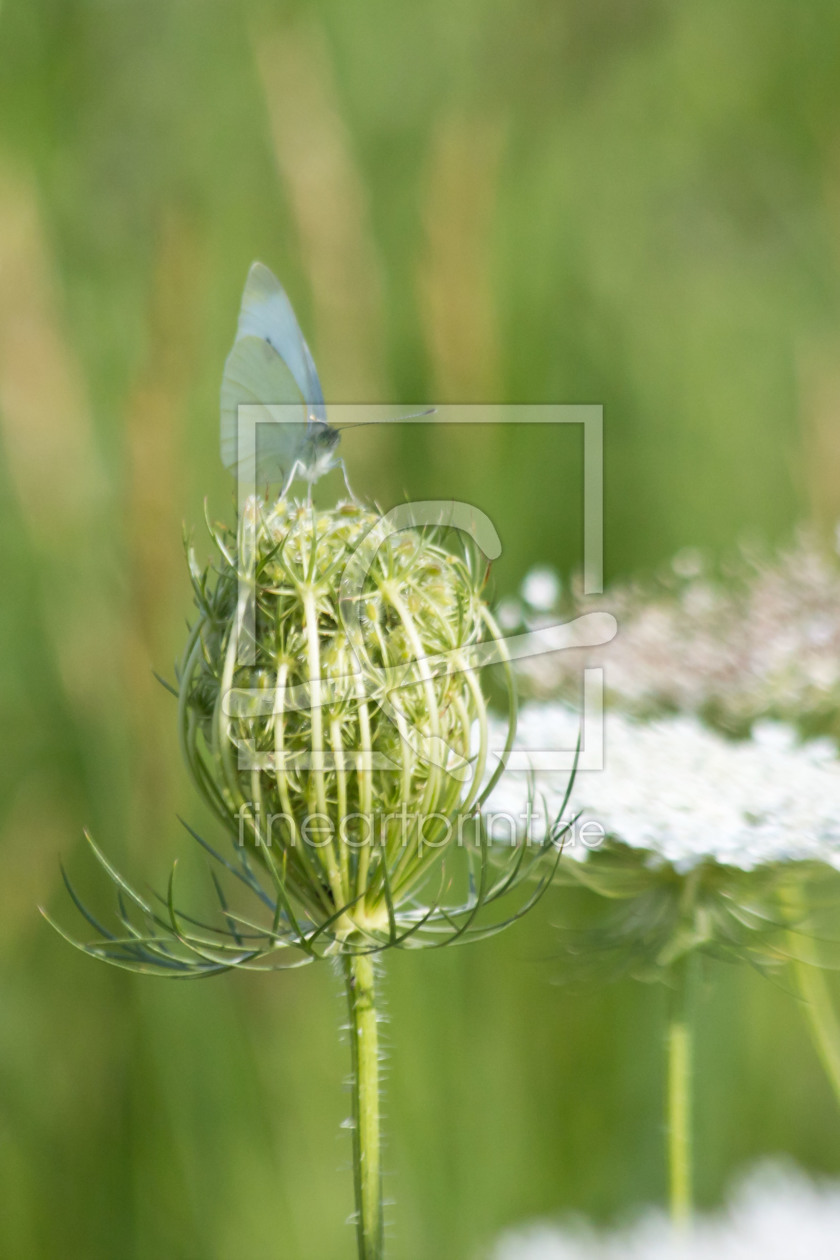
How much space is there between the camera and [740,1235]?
2430 mm

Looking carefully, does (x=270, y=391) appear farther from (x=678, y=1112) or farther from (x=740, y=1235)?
(x=740, y=1235)

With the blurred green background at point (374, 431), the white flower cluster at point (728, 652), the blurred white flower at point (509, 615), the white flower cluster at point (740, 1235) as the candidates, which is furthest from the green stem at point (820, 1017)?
the blurred white flower at point (509, 615)

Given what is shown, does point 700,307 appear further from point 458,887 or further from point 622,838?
point 622,838

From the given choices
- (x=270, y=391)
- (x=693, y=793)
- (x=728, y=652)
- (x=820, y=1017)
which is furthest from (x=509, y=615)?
(x=820, y=1017)

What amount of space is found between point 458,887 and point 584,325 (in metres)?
2.64

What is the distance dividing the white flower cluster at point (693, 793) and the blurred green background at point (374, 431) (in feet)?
2.16

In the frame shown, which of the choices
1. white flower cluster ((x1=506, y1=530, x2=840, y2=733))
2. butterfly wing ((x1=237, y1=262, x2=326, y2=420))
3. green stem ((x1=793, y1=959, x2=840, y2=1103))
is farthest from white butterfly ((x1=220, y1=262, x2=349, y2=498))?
green stem ((x1=793, y1=959, x2=840, y2=1103))

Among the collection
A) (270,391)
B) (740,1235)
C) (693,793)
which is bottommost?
(740,1235)

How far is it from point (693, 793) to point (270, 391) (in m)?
1.30

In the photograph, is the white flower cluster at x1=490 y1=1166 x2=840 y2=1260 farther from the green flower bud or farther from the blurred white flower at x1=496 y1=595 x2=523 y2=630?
the blurred white flower at x1=496 y1=595 x2=523 y2=630

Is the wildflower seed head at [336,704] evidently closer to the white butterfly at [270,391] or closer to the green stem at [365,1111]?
the green stem at [365,1111]

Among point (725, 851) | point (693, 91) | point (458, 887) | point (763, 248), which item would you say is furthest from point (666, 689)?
point (693, 91)

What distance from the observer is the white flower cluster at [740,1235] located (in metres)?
2.24

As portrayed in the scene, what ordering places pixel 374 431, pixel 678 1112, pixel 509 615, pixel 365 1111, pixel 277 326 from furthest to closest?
pixel 374 431
pixel 509 615
pixel 277 326
pixel 678 1112
pixel 365 1111
